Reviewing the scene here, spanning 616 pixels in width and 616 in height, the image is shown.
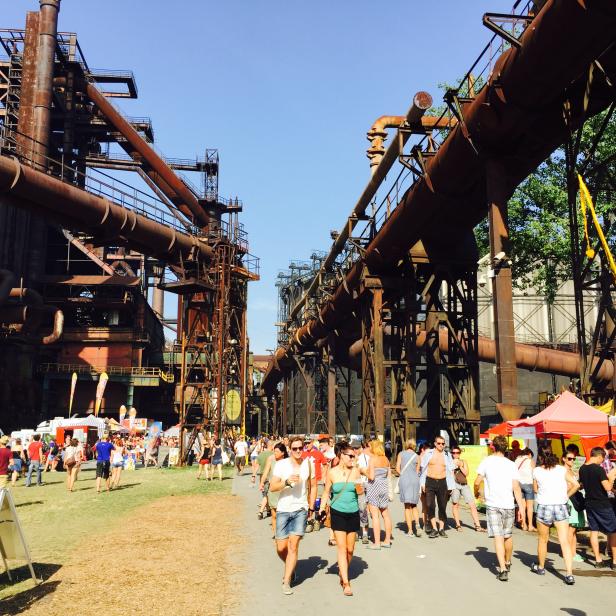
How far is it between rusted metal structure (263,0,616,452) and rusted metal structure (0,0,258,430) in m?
12.8

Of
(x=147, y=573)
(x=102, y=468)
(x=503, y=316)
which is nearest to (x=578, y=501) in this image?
(x=503, y=316)

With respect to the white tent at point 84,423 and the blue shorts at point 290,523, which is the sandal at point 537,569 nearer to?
the blue shorts at point 290,523

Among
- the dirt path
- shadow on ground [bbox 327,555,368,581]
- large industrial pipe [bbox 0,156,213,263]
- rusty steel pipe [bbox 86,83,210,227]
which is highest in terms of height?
rusty steel pipe [bbox 86,83,210,227]

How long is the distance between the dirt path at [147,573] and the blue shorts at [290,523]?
90cm

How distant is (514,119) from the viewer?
41.2 feet

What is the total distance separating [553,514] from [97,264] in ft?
168

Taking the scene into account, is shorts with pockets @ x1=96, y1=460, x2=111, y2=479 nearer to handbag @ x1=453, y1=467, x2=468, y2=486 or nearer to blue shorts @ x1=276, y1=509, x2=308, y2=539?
handbag @ x1=453, y1=467, x2=468, y2=486

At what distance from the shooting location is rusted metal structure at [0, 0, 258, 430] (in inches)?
1387

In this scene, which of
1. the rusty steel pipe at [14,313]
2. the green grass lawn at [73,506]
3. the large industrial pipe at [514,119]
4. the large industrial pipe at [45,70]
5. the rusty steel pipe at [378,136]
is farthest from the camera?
the large industrial pipe at [45,70]

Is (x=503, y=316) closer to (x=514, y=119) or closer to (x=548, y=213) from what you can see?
(x=514, y=119)

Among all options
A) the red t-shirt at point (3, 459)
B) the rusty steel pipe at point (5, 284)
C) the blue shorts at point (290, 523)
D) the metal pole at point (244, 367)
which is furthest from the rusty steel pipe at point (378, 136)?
the rusty steel pipe at point (5, 284)

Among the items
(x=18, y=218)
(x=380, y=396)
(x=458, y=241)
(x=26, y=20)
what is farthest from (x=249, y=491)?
(x=26, y=20)

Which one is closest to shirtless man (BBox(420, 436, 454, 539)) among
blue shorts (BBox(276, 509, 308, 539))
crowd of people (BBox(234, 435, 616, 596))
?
crowd of people (BBox(234, 435, 616, 596))

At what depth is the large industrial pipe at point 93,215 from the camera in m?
26.5
